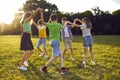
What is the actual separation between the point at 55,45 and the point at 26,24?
163cm

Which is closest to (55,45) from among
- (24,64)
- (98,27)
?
(24,64)

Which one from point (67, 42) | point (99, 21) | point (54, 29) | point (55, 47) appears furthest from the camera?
point (99, 21)

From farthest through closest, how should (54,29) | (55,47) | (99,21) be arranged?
(99,21)
(55,47)
(54,29)

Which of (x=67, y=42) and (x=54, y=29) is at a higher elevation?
(x=54, y=29)

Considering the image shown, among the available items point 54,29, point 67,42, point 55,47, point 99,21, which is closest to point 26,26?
point 54,29

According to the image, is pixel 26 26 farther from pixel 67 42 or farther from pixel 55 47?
pixel 67 42

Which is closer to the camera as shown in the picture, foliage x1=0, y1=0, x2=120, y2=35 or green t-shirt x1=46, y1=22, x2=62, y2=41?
green t-shirt x1=46, y1=22, x2=62, y2=41

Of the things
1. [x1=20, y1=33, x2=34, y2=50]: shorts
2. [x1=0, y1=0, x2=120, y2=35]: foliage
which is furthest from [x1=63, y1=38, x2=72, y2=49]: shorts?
[x1=0, y1=0, x2=120, y2=35]: foliage

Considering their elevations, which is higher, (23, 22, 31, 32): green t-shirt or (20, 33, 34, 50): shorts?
(23, 22, 31, 32): green t-shirt

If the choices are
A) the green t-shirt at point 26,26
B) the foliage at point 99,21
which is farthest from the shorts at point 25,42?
the foliage at point 99,21

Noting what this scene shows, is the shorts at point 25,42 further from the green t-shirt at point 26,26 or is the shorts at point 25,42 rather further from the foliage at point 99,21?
the foliage at point 99,21

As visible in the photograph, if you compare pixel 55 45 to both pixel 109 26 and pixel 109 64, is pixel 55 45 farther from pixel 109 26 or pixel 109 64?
pixel 109 26

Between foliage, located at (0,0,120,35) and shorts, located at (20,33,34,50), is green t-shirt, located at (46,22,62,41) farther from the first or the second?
foliage, located at (0,0,120,35)

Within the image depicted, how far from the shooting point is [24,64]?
12.3 m
